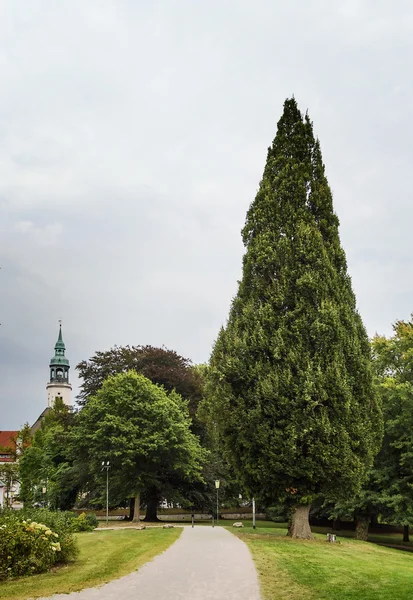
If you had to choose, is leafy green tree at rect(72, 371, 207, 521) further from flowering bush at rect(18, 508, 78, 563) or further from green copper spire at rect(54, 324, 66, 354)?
green copper spire at rect(54, 324, 66, 354)

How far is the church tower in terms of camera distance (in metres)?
118

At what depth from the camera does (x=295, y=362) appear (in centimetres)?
2203

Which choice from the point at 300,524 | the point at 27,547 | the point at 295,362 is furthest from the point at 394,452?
the point at 27,547

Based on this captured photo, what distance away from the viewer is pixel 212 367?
77.9 ft

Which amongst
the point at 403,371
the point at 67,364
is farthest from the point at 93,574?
the point at 67,364

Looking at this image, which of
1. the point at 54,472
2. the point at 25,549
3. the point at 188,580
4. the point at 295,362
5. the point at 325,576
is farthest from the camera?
the point at 54,472

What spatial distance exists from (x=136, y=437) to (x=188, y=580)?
74.5 ft

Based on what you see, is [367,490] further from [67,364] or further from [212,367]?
[67,364]

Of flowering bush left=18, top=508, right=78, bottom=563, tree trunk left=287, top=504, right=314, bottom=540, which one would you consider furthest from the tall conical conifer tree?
flowering bush left=18, top=508, right=78, bottom=563

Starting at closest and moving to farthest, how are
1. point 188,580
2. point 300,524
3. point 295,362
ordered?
point 188,580 → point 295,362 → point 300,524

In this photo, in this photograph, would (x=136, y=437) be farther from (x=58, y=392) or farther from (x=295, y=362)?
(x=58, y=392)

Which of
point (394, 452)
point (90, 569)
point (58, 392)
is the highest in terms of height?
point (58, 392)

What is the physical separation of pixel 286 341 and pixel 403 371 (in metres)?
14.0

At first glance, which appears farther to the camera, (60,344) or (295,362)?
(60,344)
